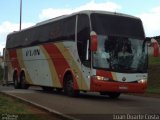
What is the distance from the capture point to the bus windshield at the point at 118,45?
21188mm

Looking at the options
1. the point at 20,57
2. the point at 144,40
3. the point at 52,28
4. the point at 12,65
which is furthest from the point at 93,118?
the point at 12,65

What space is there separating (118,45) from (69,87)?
3.54m

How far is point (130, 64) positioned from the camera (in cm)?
2150

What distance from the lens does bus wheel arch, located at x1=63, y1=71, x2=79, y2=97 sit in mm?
23145

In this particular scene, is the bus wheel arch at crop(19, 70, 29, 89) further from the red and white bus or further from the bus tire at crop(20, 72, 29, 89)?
the red and white bus

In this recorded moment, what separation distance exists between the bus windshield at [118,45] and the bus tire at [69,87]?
248 cm

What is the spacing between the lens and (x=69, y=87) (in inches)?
933

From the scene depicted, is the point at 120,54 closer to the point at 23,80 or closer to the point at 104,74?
the point at 104,74

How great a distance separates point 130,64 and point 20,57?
11947mm

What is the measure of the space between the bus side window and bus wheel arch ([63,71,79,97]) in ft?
5.34

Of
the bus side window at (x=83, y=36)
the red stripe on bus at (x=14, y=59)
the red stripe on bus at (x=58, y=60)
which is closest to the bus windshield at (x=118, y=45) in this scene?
the bus side window at (x=83, y=36)

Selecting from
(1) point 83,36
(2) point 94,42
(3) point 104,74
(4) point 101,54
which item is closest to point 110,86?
(3) point 104,74

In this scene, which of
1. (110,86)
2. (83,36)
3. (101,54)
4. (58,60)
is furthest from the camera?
(58,60)

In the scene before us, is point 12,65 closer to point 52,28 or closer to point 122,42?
point 52,28
